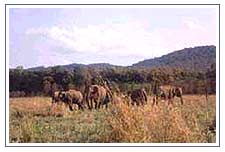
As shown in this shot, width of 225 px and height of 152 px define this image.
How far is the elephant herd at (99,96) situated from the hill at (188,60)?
0.58ft

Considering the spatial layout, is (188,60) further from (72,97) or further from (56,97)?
(56,97)

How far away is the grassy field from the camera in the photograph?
343 centimetres

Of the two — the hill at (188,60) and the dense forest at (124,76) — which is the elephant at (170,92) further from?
the hill at (188,60)

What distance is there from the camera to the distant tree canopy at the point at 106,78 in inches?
135

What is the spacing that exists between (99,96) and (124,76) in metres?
0.23

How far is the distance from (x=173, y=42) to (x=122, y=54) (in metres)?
0.38

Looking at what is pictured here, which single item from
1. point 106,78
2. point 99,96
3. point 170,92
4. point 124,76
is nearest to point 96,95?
point 99,96

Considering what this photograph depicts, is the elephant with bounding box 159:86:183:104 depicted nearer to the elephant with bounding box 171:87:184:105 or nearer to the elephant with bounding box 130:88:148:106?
the elephant with bounding box 171:87:184:105

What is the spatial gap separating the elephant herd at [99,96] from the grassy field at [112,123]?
0.05 metres

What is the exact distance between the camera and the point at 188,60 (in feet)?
11.2

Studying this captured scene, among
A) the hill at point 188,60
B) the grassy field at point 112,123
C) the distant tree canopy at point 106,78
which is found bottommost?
the grassy field at point 112,123

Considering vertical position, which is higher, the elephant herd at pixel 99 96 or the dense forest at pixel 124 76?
the dense forest at pixel 124 76

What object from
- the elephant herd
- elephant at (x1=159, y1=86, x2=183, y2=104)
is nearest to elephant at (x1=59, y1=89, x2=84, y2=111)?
the elephant herd

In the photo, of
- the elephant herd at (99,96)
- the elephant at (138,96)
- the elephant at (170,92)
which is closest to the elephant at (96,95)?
the elephant herd at (99,96)
